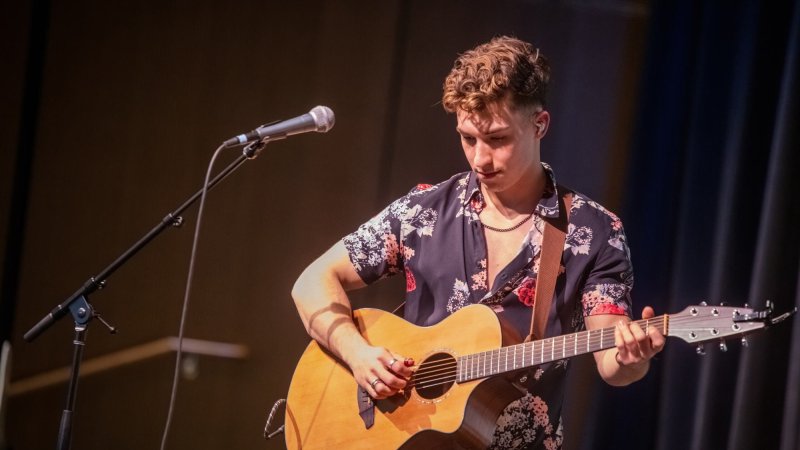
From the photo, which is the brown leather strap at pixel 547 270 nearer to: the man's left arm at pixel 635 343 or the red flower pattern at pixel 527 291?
the red flower pattern at pixel 527 291

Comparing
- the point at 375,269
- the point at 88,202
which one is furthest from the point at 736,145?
the point at 88,202

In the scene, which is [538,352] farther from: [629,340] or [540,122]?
[540,122]

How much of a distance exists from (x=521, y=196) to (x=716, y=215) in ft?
3.57

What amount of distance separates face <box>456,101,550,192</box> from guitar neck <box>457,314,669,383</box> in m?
0.49

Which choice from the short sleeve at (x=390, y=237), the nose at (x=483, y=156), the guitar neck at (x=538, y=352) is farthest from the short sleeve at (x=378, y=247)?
the guitar neck at (x=538, y=352)

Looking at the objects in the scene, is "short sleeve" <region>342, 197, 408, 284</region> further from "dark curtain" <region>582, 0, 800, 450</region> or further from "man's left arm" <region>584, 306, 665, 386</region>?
"dark curtain" <region>582, 0, 800, 450</region>

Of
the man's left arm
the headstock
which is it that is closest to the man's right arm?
the man's left arm

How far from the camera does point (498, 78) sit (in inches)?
103

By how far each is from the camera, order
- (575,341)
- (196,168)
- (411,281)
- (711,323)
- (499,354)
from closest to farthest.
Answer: (711,323) < (575,341) < (499,354) < (411,281) < (196,168)

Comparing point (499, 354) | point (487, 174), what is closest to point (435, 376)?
point (499, 354)

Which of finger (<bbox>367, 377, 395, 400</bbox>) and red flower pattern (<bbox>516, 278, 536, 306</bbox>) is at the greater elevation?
red flower pattern (<bbox>516, 278, 536, 306</bbox>)

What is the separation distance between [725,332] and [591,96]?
2129mm

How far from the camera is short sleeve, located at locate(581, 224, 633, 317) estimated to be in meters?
2.47

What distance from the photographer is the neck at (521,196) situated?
273 cm
